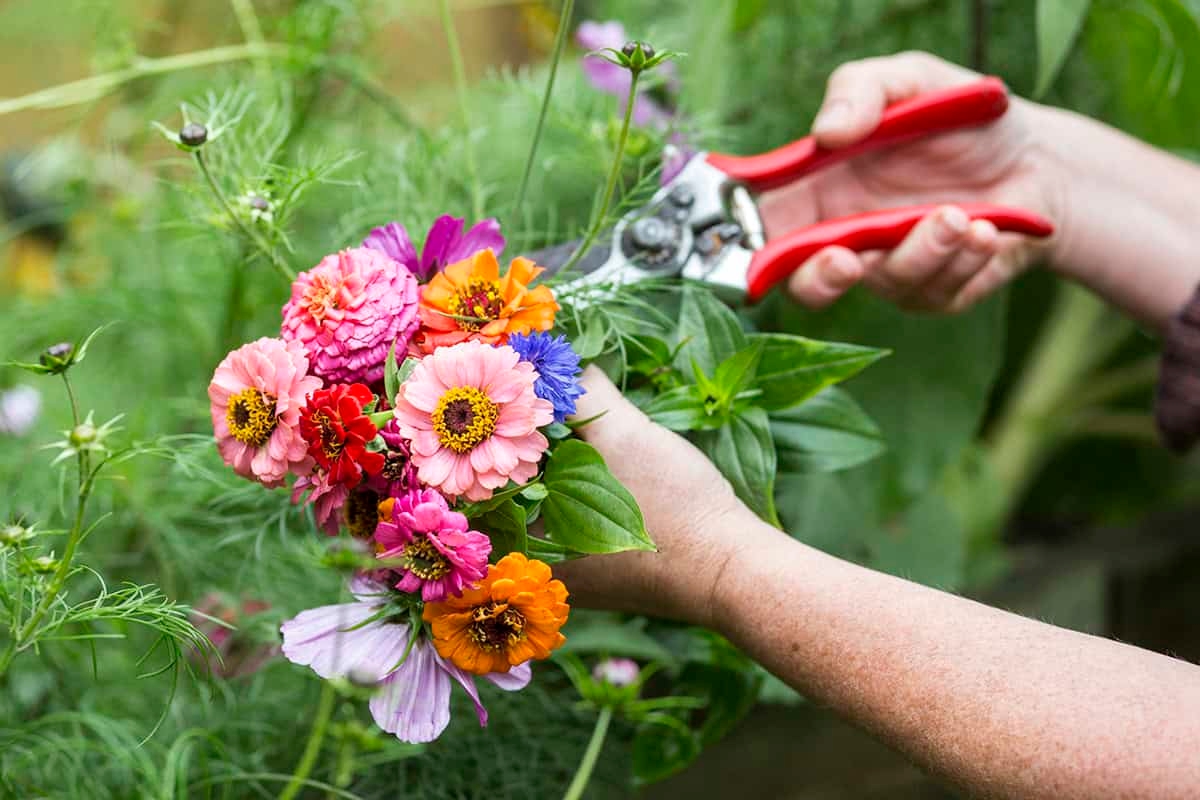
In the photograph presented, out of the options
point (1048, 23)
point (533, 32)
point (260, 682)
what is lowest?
point (260, 682)

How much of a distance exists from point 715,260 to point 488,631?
23 centimetres

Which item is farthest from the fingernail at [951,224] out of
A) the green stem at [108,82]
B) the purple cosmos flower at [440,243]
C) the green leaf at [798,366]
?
the green stem at [108,82]

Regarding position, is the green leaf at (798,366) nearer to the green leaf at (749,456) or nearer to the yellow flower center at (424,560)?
the green leaf at (749,456)

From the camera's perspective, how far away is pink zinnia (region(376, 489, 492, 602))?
28 cm

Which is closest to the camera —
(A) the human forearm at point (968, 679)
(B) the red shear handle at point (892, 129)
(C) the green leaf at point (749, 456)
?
(A) the human forearm at point (968, 679)

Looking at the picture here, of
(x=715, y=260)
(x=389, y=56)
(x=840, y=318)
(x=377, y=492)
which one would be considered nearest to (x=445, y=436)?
(x=377, y=492)

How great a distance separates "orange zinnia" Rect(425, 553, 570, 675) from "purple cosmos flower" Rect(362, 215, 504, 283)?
0.38 ft

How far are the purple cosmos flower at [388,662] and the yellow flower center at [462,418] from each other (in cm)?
6

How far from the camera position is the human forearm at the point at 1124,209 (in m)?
0.56

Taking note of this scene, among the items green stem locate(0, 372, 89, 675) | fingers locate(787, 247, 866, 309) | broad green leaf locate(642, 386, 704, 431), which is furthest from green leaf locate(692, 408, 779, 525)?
green stem locate(0, 372, 89, 675)

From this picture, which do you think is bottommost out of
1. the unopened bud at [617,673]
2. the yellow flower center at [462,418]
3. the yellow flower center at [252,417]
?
the unopened bud at [617,673]

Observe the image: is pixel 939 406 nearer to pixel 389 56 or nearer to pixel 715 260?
pixel 715 260

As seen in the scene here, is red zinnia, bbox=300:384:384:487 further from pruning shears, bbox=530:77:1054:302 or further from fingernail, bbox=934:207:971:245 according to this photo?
fingernail, bbox=934:207:971:245

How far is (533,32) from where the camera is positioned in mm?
938
